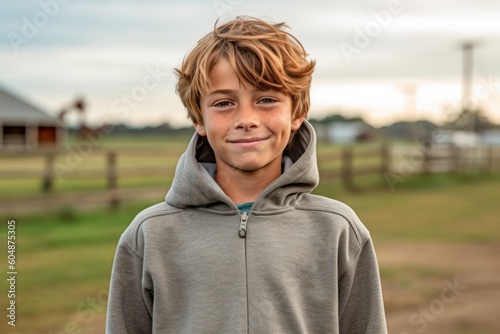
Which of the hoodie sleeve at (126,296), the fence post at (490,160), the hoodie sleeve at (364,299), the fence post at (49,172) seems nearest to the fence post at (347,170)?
the fence post at (49,172)

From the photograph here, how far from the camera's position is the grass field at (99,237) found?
197 inches

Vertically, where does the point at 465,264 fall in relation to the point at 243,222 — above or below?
below

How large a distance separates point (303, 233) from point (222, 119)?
0.35 metres

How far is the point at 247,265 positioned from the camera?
1667 millimetres

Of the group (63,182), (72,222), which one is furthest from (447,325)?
(63,182)

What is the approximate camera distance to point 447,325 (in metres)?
4.76

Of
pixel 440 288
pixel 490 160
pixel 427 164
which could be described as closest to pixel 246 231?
pixel 440 288

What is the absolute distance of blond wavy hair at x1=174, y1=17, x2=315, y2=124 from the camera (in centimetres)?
165

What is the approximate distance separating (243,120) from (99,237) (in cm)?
632

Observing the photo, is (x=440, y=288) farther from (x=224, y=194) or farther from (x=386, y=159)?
(x=386, y=159)

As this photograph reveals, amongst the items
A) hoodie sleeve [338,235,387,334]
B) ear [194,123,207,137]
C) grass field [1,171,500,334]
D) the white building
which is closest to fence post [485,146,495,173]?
grass field [1,171,500,334]

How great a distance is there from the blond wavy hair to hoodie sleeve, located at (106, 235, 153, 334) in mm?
400

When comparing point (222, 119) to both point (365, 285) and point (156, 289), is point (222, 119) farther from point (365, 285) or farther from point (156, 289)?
point (365, 285)

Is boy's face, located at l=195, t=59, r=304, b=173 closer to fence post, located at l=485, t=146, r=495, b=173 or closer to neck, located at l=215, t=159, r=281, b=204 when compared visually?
neck, located at l=215, t=159, r=281, b=204
